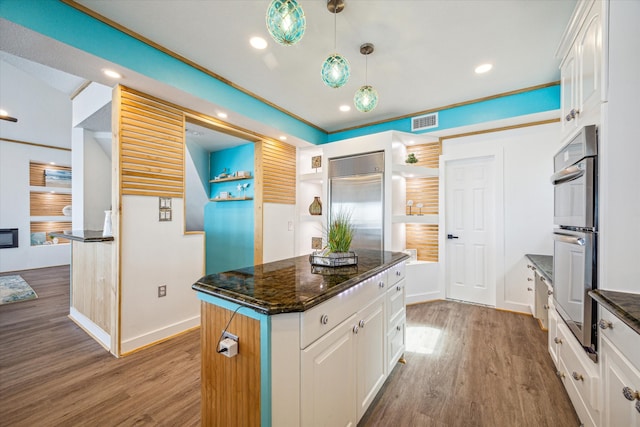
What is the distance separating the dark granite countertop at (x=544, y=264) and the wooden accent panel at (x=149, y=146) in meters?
3.77

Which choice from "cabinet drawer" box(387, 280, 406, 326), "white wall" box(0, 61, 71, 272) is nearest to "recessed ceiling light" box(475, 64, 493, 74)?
"cabinet drawer" box(387, 280, 406, 326)

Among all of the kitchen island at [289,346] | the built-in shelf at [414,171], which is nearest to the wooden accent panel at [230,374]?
the kitchen island at [289,346]

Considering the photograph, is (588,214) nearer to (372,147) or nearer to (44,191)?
(372,147)

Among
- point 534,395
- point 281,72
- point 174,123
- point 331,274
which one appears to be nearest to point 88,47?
point 174,123

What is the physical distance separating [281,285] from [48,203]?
8500mm

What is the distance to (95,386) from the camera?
1.99 m

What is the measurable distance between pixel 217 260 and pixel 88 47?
12.8 ft

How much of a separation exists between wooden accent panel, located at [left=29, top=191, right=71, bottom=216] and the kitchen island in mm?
7981

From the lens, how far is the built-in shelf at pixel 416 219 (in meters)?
3.85

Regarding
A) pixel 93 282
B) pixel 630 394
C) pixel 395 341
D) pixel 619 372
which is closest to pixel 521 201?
pixel 395 341

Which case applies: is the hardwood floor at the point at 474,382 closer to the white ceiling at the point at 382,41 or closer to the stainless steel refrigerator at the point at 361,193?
the stainless steel refrigerator at the point at 361,193

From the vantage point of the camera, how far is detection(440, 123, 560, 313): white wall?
3.39 meters

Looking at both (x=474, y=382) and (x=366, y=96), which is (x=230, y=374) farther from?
(x=366, y=96)

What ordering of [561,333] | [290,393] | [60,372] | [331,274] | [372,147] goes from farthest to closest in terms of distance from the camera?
[372,147], [60,372], [561,333], [331,274], [290,393]
